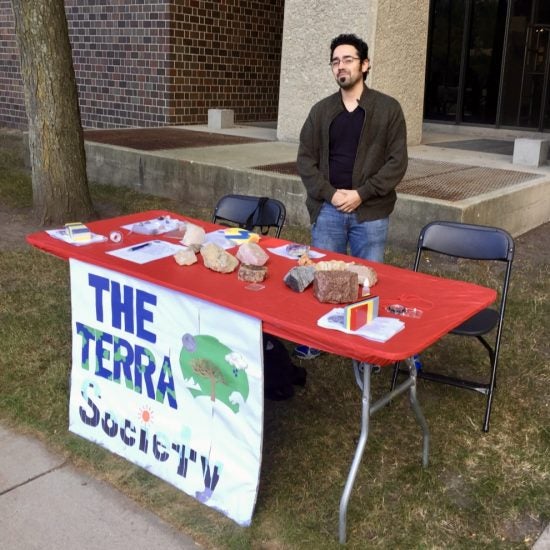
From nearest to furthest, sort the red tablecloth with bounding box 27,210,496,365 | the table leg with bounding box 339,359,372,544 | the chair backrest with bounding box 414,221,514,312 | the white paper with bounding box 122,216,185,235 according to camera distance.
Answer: the red tablecloth with bounding box 27,210,496,365 < the table leg with bounding box 339,359,372,544 < the chair backrest with bounding box 414,221,514,312 < the white paper with bounding box 122,216,185,235

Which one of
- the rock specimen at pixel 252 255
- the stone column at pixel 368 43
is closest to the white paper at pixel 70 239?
the rock specimen at pixel 252 255

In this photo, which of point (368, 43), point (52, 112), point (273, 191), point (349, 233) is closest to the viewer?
point (349, 233)

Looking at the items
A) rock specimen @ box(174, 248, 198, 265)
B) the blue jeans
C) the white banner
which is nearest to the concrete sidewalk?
the white banner

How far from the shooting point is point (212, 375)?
2.83 m

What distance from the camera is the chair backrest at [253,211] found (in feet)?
14.3

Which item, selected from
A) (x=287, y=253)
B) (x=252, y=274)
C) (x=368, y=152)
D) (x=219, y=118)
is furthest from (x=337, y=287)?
(x=219, y=118)

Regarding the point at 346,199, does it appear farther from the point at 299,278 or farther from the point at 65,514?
the point at 65,514

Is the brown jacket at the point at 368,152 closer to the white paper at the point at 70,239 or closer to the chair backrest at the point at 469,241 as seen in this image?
the chair backrest at the point at 469,241

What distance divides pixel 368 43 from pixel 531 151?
2362 millimetres

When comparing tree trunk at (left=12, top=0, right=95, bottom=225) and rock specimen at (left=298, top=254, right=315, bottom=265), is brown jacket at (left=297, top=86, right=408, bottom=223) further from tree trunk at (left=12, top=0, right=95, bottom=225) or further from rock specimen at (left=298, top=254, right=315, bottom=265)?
tree trunk at (left=12, top=0, right=95, bottom=225)

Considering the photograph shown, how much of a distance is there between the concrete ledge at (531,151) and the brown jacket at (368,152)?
5.11 meters

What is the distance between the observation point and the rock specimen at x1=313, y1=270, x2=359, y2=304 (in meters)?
2.73

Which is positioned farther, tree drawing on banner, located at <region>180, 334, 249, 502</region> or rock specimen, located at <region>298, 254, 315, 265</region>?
rock specimen, located at <region>298, 254, 315, 265</region>

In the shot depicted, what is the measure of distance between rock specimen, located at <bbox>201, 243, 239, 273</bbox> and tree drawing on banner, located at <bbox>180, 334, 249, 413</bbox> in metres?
0.38
